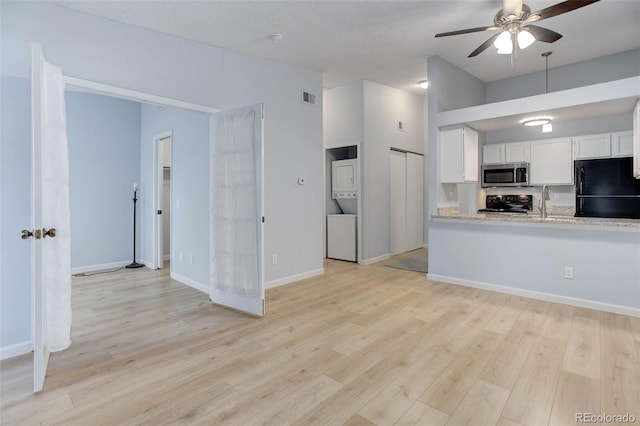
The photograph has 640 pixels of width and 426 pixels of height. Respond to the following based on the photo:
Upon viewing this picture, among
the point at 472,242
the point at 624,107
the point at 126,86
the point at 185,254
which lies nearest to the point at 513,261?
the point at 472,242

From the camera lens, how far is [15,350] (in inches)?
103

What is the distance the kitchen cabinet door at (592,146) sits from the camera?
455 cm

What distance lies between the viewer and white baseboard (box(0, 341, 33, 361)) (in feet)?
8.39

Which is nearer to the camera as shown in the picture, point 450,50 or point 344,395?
point 344,395

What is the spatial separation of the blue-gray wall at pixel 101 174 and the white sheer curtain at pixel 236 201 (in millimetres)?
2927

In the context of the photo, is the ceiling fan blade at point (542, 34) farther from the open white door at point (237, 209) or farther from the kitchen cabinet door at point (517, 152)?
the kitchen cabinet door at point (517, 152)

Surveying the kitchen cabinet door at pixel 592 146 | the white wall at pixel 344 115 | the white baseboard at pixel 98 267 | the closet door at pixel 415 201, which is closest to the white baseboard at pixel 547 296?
the closet door at pixel 415 201

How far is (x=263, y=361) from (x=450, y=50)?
4335 millimetres

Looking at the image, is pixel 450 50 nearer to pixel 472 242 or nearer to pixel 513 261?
pixel 472 242

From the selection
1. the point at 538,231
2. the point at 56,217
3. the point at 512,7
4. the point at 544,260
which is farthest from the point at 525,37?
the point at 56,217

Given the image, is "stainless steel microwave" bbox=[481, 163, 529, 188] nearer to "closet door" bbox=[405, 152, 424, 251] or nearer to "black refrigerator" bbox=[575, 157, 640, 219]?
"black refrigerator" bbox=[575, 157, 640, 219]

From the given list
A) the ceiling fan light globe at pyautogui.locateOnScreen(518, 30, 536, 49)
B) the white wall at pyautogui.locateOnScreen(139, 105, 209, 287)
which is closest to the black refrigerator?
the ceiling fan light globe at pyautogui.locateOnScreen(518, 30, 536, 49)

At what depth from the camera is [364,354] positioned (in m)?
2.48

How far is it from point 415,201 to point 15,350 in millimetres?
6315
